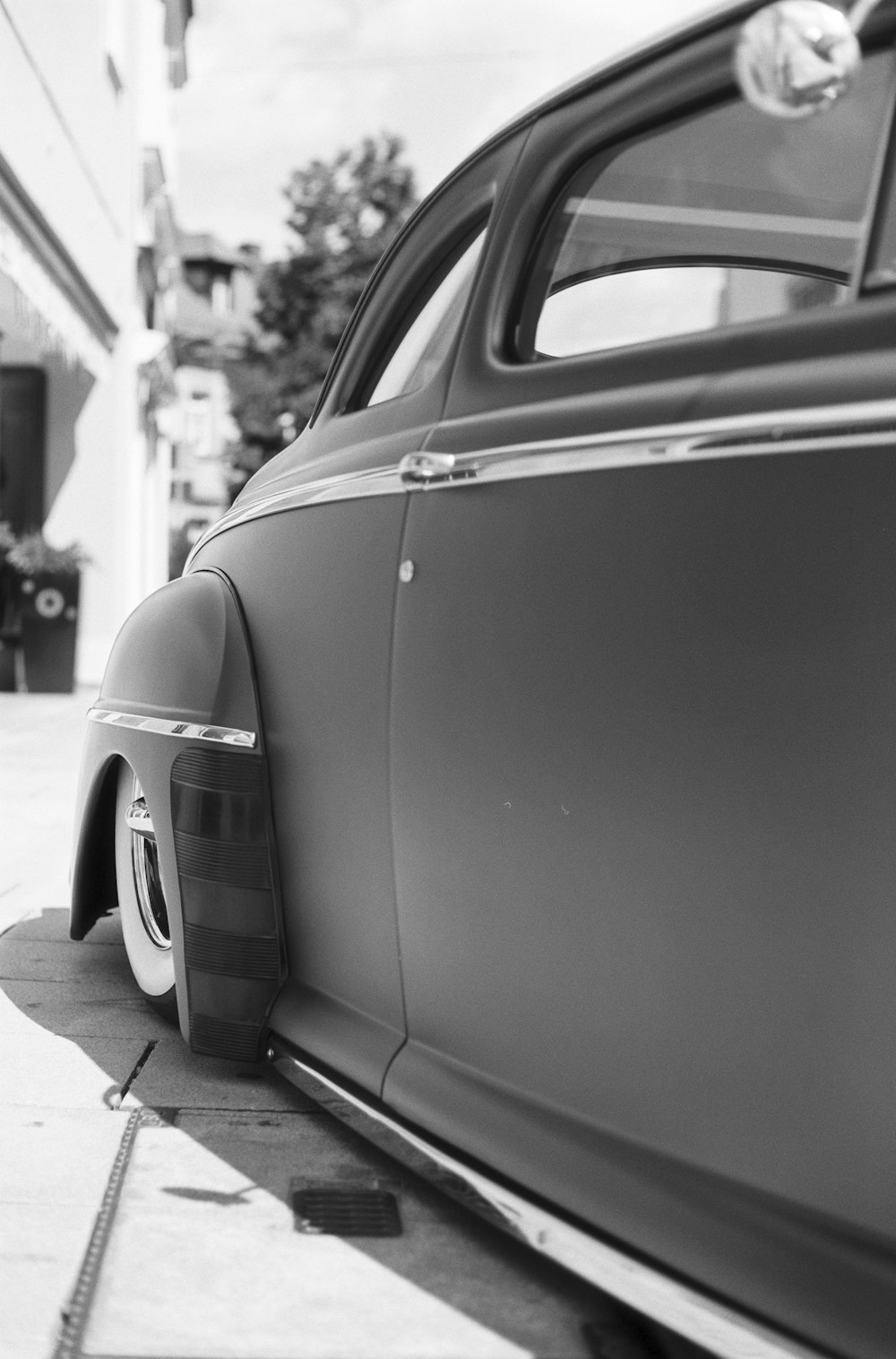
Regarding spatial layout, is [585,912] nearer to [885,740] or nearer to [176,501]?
[885,740]

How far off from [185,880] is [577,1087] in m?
1.02

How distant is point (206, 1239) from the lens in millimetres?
2023

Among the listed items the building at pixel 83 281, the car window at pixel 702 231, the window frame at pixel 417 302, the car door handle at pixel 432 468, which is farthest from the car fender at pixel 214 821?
the building at pixel 83 281

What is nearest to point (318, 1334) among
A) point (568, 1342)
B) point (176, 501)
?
point (568, 1342)

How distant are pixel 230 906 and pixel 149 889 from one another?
612 mm

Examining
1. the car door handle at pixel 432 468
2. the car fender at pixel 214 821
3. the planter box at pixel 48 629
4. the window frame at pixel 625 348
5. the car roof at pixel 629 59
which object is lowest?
the planter box at pixel 48 629

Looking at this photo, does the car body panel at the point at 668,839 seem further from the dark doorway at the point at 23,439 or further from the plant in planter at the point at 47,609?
the dark doorway at the point at 23,439

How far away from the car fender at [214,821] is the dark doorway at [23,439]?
12.6 meters

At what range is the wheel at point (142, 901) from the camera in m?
3.00

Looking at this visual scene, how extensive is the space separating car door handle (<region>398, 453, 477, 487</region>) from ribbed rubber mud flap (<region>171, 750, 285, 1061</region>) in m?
0.65

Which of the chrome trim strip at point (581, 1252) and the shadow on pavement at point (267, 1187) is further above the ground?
the chrome trim strip at point (581, 1252)

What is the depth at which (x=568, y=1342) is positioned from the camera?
69.1 inches

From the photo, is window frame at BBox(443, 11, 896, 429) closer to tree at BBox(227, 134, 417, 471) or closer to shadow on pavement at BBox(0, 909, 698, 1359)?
shadow on pavement at BBox(0, 909, 698, 1359)

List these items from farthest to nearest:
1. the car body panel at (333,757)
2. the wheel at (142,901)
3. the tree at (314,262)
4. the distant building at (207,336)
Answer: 1. the distant building at (207,336)
2. the tree at (314,262)
3. the wheel at (142,901)
4. the car body panel at (333,757)
